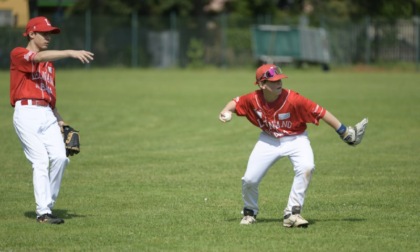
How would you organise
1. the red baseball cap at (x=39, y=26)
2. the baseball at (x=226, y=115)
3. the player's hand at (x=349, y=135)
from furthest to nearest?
the red baseball cap at (x=39, y=26) < the player's hand at (x=349, y=135) < the baseball at (x=226, y=115)

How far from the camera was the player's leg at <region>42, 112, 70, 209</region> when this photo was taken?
9.57 metres

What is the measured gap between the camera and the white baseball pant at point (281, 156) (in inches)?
363

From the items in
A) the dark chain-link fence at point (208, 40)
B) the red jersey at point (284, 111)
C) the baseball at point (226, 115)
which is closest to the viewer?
the baseball at point (226, 115)

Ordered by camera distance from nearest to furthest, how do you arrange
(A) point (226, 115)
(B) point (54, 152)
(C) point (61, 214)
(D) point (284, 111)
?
(A) point (226, 115), (D) point (284, 111), (B) point (54, 152), (C) point (61, 214)

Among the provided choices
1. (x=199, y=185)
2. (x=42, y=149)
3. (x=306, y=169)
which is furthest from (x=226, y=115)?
(x=199, y=185)

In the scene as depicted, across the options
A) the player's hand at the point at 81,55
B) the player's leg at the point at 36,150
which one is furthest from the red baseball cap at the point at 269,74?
the player's leg at the point at 36,150

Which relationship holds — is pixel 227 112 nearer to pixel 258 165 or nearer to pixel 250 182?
pixel 258 165

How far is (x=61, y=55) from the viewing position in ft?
29.8

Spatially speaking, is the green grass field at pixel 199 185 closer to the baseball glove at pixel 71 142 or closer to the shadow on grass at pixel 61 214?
the shadow on grass at pixel 61 214

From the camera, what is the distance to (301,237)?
8.73 meters

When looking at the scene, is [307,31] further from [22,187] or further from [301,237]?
[301,237]

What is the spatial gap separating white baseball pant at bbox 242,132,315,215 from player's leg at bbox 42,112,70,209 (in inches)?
78.7

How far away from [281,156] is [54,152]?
97.4 inches

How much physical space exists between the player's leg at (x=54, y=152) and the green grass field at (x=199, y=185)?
1.60 feet
